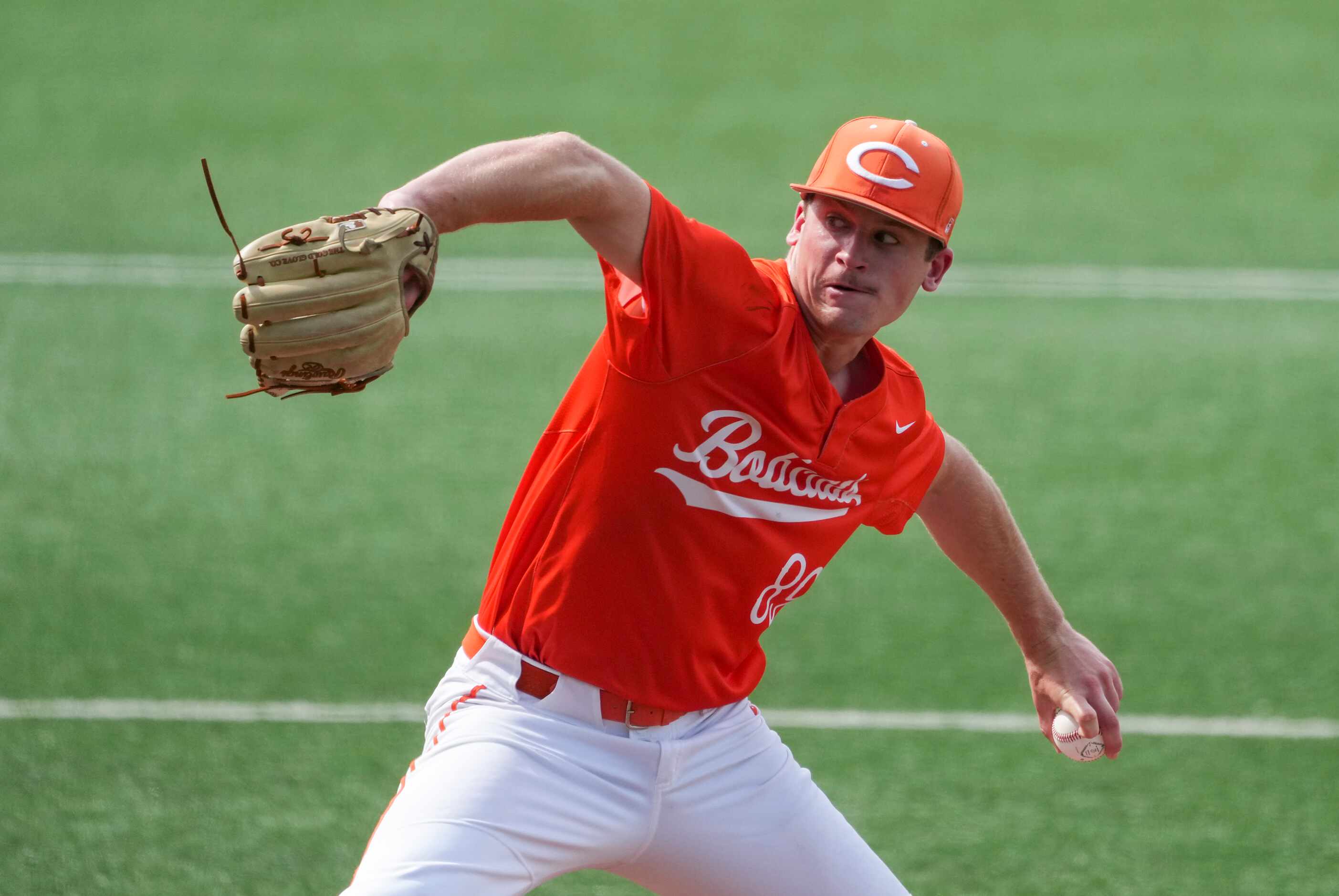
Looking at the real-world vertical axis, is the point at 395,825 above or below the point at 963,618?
above

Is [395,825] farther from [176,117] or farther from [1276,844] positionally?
[176,117]

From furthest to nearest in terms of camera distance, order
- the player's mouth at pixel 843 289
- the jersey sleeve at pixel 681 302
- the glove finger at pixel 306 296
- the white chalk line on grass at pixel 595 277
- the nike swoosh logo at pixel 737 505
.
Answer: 1. the white chalk line on grass at pixel 595 277
2. the player's mouth at pixel 843 289
3. the nike swoosh logo at pixel 737 505
4. the jersey sleeve at pixel 681 302
5. the glove finger at pixel 306 296

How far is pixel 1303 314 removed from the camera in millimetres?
9531

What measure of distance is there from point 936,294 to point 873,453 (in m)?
6.50

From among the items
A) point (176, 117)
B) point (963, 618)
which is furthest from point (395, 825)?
point (176, 117)

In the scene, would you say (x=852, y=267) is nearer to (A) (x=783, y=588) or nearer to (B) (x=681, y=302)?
(B) (x=681, y=302)

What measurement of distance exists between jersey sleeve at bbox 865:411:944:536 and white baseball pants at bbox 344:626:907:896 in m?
0.63

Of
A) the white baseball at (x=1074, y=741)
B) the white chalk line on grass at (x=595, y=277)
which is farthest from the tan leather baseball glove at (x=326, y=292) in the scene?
the white chalk line on grass at (x=595, y=277)

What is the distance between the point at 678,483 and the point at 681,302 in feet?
1.36

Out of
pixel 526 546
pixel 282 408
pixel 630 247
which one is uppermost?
pixel 630 247

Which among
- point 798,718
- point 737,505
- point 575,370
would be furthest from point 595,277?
point 737,505

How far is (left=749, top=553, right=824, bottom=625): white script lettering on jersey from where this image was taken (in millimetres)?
3473

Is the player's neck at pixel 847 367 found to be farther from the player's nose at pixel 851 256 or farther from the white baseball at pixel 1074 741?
the white baseball at pixel 1074 741

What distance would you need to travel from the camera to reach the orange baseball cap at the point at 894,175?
3355mm
